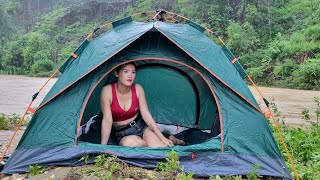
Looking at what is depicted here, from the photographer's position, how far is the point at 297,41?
25609 mm

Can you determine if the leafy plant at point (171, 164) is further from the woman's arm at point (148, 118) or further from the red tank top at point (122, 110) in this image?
the red tank top at point (122, 110)

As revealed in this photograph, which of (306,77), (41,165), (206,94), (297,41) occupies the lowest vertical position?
(41,165)

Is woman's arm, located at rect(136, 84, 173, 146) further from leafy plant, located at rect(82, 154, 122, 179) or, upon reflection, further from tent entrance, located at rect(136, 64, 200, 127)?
tent entrance, located at rect(136, 64, 200, 127)

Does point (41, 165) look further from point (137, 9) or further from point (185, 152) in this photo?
point (137, 9)

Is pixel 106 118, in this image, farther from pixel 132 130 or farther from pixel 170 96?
pixel 170 96

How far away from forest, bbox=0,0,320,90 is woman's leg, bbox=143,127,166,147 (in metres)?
17.9

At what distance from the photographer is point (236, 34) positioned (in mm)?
28422

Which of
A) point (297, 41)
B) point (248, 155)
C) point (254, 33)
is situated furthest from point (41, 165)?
point (254, 33)

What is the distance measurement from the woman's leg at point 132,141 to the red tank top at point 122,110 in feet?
0.98

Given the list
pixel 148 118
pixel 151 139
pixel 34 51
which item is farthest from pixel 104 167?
pixel 34 51

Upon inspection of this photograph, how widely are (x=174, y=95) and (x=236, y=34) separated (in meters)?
23.0

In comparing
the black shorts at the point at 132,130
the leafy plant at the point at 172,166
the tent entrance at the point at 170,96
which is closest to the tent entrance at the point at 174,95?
the tent entrance at the point at 170,96

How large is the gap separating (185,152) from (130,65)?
1.15 metres

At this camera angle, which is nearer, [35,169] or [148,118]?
[35,169]
